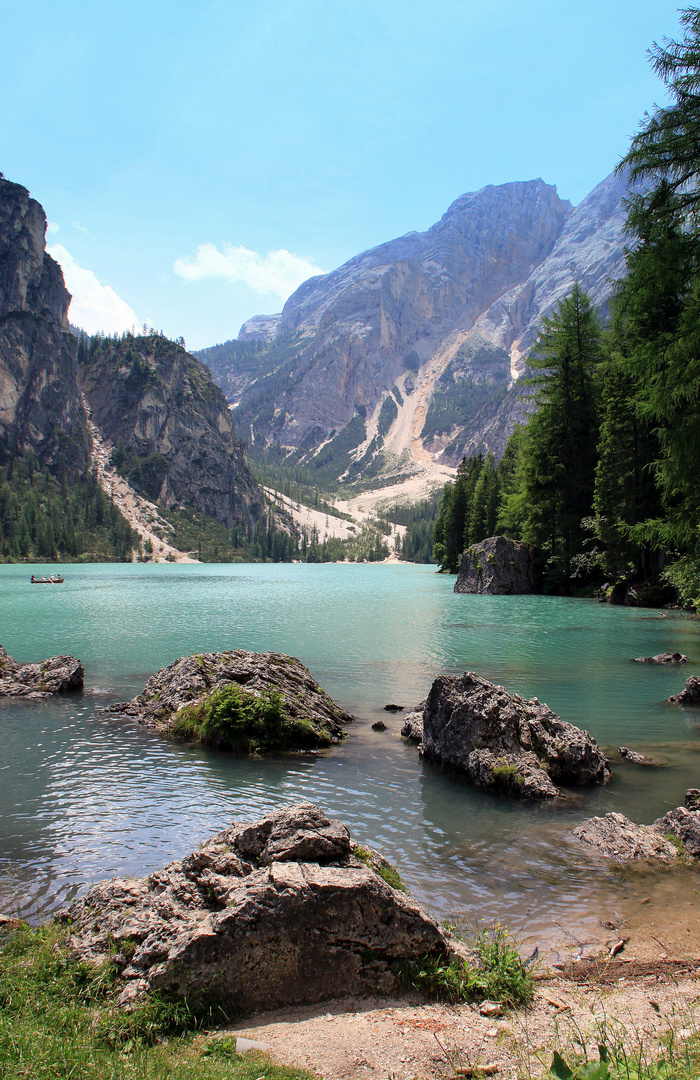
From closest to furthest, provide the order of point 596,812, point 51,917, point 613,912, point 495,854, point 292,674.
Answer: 1. point 51,917
2. point 613,912
3. point 495,854
4. point 596,812
5. point 292,674

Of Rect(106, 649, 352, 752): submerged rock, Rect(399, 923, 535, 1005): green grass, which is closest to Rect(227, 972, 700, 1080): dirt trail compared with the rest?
Rect(399, 923, 535, 1005): green grass

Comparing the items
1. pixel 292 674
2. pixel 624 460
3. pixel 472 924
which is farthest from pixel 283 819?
pixel 624 460

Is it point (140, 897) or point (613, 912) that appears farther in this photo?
point (613, 912)

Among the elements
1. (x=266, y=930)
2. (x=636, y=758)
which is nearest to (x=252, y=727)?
(x=636, y=758)

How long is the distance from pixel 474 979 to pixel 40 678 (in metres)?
17.6

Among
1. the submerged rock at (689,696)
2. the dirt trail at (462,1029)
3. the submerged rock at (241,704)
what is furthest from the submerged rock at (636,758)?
the dirt trail at (462,1029)

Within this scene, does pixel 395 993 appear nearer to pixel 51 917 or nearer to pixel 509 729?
pixel 51 917

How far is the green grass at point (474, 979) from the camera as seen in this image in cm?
484

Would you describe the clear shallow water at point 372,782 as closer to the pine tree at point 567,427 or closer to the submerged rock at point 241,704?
the submerged rock at point 241,704

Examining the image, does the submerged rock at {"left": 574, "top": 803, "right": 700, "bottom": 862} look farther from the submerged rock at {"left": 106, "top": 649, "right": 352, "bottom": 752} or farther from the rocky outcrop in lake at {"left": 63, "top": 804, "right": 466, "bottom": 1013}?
the submerged rock at {"left": 106, "top": 649, "right": 352, "bottom": 752}

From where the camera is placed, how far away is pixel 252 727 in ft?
44.1

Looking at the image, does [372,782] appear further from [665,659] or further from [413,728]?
[665,659]

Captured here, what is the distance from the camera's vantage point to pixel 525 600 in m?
49.8

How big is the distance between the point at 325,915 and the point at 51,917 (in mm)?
3164
